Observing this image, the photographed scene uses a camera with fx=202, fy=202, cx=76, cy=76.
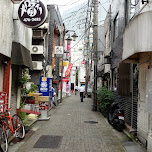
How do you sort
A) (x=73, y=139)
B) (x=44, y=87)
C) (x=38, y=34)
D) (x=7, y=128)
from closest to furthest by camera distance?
(x=7, y=128)
(x=73, y=139)
(x=44, y=87)
(x=38, y=34)

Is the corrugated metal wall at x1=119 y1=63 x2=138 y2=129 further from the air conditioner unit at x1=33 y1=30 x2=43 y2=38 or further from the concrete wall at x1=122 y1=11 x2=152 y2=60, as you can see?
the air conditioner unit at x1=33 y1=30 x2=43 y2=38

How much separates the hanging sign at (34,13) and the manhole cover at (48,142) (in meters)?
4.07

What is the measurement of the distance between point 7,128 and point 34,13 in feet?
12.7

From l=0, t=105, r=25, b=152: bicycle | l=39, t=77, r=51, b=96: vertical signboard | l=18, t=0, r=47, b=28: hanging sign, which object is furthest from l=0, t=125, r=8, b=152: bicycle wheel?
l=39, t=77, r=51, b=96: vertical signboard

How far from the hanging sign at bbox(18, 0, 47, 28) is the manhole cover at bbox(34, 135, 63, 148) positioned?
160 inches

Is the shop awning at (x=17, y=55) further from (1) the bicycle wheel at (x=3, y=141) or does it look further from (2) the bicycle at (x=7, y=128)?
(1) the bicycle wheel at (x=3, y=141)

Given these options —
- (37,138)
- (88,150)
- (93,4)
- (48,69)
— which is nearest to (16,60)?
(37,138)

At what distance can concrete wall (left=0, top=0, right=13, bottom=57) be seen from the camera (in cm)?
662

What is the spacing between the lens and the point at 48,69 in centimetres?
2111

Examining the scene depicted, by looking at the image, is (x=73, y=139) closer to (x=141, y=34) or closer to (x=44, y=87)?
(x=141, y=34)

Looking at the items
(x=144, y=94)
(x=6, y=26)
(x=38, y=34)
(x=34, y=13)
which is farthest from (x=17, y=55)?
(x=38, y=34)

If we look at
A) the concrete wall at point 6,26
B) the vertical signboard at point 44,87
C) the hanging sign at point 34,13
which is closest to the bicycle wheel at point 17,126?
the concrete wall at point 6,26

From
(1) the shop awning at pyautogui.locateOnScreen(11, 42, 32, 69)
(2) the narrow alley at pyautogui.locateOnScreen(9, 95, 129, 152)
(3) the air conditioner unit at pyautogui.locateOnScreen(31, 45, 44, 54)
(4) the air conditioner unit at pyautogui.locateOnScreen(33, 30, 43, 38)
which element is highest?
(4) the air conditioner unit at pyautogui.locateOnScreen(33, 30, 43, 38)

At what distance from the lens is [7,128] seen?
6246mm
